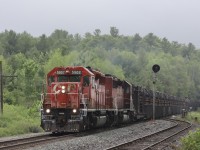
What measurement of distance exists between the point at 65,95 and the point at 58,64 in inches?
1953

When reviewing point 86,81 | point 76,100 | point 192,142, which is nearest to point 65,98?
point 76,100

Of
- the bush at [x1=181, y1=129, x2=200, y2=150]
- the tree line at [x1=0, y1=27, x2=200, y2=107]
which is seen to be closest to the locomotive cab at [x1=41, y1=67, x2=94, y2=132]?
the bush at [x1=181, y1=129, x2=200, y2=150]

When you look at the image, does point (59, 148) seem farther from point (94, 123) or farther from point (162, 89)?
point (162, 89)

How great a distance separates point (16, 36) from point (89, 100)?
12182cm

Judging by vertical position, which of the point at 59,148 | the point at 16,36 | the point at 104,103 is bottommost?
the point at 59,148

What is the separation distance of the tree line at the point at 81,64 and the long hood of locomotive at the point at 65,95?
33.9 meters

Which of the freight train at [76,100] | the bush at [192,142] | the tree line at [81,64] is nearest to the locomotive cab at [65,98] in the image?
the freight train at [76,100]

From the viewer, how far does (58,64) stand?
70.6 meters

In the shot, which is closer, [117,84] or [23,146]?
[23,146]

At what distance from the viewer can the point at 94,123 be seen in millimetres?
23141

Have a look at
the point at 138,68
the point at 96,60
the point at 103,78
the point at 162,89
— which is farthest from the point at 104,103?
the point at 138,68

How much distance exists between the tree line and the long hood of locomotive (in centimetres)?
3386

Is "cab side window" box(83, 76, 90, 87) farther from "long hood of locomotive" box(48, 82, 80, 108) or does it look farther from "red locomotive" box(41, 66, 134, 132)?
"long hood of locomotive" box(48, 82, 80, 108)

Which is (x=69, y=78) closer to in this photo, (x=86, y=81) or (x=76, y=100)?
(x=86, y=81)
